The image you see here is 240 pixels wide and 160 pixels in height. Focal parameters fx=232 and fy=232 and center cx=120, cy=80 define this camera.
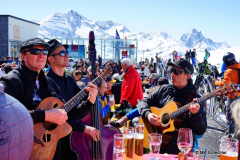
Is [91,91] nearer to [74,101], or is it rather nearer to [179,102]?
[74,101]

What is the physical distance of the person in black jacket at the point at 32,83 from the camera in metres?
2.00

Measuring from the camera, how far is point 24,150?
38.3 inches

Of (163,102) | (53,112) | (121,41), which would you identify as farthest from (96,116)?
(121,41)

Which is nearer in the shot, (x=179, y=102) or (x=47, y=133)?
(x=47, y=133)

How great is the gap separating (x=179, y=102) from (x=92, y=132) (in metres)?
1.18

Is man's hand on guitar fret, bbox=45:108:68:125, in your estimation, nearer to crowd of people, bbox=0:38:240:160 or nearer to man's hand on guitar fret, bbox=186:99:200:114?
crowd of people, bbox=0:38:240:160

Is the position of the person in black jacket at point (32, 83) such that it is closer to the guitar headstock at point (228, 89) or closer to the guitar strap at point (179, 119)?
the guitar strap at point (179, 119)

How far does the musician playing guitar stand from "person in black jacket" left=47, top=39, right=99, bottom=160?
0.90m

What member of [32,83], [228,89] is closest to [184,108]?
[228,89]

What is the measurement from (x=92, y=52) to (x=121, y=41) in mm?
29975

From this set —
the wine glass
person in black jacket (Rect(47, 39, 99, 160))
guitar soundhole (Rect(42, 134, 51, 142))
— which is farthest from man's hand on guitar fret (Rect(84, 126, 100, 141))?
the wine glass

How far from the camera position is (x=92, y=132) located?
2574mm

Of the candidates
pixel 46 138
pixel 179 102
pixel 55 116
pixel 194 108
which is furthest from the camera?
pixel 179 102

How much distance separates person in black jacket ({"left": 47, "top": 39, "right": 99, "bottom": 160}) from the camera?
2.56m
